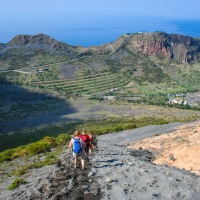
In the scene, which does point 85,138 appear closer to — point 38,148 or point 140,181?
point 140,181

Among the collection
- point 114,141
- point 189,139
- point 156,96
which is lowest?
point 156,96

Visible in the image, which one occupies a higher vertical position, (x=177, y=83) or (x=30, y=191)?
(x=30, y=191)

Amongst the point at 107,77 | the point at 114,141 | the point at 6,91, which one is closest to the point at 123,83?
the point at 107,77

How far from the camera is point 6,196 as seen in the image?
14.3 meters

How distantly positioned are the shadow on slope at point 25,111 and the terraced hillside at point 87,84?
18.3m

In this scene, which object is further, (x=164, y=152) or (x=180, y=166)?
(x=164, y=152)

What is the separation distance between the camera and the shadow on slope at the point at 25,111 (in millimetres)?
71581

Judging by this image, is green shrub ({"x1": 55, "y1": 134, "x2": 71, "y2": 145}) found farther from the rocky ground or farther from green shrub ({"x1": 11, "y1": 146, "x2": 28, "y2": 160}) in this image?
the rocky ground

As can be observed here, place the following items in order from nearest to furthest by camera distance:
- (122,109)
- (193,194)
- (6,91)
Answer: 1. (193,194)
2. (122,109)
3. (6,91)

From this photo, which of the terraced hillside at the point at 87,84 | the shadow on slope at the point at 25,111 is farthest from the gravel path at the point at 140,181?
the terraced hillside at the point at 87,84

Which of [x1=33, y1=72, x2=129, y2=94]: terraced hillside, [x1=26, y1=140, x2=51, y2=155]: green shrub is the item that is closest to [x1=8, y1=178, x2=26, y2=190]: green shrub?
[x1=26, y1=140, x2=51, y2=155]: green shrub

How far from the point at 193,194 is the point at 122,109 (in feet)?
264

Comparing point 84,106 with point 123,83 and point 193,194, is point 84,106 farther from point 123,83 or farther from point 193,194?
point 193,194

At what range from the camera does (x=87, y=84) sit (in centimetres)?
15125
